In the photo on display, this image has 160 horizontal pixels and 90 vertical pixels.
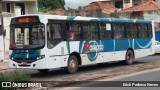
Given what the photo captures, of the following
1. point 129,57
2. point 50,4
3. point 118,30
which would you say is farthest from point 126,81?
point 50,4

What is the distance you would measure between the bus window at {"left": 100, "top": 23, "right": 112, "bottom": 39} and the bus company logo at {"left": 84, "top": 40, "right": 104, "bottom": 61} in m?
0.57

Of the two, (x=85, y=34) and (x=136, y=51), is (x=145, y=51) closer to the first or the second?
(x=136, y=51)

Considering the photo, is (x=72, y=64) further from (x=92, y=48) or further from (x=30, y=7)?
(x=30, y=7)

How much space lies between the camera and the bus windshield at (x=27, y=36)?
16.9 meters

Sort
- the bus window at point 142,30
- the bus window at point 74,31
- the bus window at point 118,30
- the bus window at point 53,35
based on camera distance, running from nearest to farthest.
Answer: the bus window at point 53,35, the bus window at point 74,31, the bus window at point 118,30, the bus window at point 142,30

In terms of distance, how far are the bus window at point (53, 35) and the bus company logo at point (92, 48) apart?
2116 millimetres

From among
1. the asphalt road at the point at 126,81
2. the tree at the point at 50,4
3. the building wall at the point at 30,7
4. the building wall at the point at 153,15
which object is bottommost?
the asphalt road at the point at 126,81

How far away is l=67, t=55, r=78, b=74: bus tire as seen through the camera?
18172 mm

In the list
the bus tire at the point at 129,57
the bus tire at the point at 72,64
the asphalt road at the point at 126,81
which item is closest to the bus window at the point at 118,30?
the bus tire at the point at 129,57

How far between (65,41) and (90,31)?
2.32 meters

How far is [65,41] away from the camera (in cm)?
1795

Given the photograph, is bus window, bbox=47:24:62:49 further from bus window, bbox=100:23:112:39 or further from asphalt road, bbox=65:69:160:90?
bus window, bbox=100:23:112:39

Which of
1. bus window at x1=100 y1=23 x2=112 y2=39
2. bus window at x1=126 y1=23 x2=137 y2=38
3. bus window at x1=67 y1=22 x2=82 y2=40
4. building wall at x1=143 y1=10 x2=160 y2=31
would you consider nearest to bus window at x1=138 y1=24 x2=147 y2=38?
bus window at x1=126 y1=23 x2=137 y2=38

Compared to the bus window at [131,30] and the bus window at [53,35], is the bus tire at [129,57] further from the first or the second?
the bus window at [53,35]
